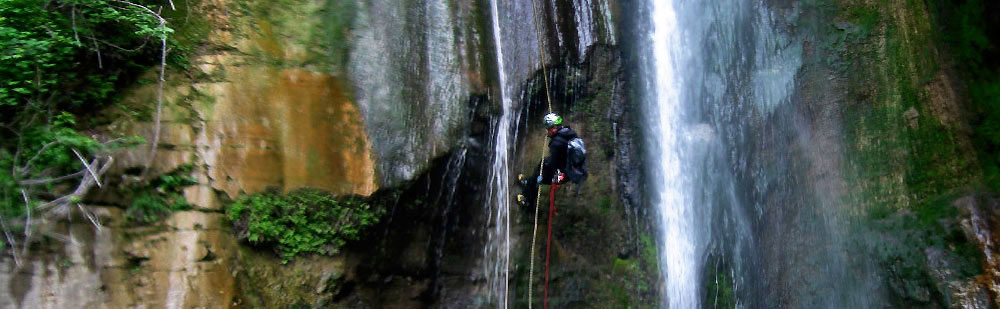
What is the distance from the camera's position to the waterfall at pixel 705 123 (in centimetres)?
689

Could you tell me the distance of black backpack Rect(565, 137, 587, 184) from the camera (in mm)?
5863

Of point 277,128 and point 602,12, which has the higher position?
point 602,12

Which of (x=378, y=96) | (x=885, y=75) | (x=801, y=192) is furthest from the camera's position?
(x=801, y=192)

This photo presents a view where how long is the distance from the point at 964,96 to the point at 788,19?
70.6 inches

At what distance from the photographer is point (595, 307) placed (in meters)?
6.95

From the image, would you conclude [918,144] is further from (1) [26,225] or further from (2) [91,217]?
(1) [26,225]

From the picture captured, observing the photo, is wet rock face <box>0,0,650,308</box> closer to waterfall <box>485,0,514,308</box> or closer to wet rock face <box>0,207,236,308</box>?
wet rock face <box>0,207,236,308</box>

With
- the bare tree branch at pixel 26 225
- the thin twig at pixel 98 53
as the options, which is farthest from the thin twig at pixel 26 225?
the thin twig at pixel 98 53

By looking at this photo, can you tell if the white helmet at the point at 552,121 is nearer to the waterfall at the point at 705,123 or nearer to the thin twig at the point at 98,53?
the waterfall at the point at 705,123

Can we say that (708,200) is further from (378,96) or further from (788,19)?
(378,96)

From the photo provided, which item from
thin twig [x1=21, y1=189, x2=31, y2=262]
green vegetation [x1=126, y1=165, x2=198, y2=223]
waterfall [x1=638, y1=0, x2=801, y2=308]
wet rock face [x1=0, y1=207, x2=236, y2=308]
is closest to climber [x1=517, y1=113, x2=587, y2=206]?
waterfall [x1=638, y1=0, x2=801, y2=308]

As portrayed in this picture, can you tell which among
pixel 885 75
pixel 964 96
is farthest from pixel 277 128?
pixel 964 96

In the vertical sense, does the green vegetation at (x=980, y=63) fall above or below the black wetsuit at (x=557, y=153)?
above

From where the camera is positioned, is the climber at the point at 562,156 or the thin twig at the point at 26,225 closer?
the thin twig at the point at 26,225
